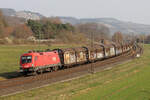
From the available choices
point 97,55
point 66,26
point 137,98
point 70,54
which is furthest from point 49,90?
point 66,26

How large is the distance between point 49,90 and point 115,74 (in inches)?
644

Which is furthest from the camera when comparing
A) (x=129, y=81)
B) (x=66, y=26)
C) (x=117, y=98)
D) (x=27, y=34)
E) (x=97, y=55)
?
(x=66, y=26)

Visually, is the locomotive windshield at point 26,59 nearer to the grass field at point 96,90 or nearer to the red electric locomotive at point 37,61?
the red electric locomotive at point 37,61

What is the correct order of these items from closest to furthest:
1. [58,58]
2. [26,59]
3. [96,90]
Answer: [96,90] < [26,59] < [58,58]

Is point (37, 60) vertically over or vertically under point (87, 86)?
over

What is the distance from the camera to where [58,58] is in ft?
139

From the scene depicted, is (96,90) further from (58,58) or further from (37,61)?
(58,58)

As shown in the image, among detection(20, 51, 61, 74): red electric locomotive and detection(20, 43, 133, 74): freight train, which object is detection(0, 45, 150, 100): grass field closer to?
detection(20, 51, 61, 74): red electric locomotive

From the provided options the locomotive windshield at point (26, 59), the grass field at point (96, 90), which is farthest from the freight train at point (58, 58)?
the grass field at point (96, 90)

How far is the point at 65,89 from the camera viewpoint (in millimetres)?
27578

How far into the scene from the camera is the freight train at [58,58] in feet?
117

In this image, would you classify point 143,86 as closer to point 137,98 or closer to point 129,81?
point 129,81

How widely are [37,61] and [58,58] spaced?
6.79m

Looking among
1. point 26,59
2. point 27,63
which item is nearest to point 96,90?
point 27,63
